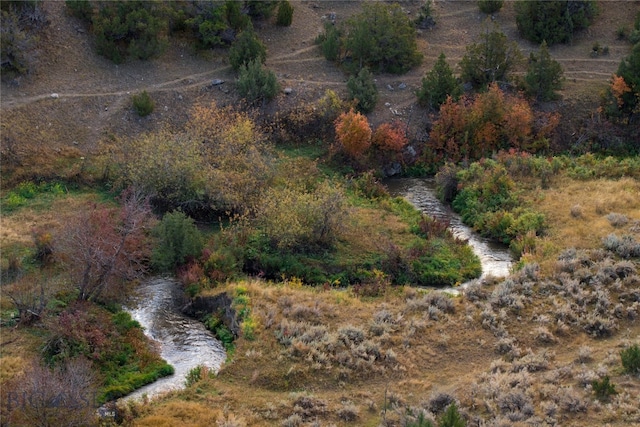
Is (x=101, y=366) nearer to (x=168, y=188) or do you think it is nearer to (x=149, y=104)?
(x=168, y=188)

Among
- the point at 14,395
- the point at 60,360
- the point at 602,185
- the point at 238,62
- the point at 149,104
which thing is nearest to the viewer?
the point at 14,395

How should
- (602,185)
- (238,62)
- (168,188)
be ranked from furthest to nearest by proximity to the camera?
(238,62) → (602,185) → (168,188)

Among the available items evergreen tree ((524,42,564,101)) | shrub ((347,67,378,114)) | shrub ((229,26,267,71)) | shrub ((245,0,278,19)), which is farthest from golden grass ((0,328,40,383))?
evergreen tree ((524,42,564,101))

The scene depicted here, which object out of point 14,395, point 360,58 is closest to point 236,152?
point 360,58

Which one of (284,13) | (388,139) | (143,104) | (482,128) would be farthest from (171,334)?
(284,13)

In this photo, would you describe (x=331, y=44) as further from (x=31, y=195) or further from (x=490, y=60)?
(x=31, y=195)

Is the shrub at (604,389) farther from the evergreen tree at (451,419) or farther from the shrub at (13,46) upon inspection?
the shrub at (13,46)

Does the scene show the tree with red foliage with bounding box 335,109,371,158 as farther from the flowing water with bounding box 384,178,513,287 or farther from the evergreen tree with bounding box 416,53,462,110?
the evergreen tree with bounding box 416,53,462,110

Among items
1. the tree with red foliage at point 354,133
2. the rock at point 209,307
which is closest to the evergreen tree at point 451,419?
the rock at point 209,307
